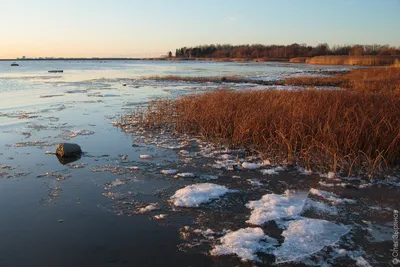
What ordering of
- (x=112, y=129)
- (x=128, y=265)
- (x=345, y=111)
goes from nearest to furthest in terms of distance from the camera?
(x=128, y=265) → (x=345, y=111) → (x=112, y=129)

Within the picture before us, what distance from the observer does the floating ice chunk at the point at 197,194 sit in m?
6.26

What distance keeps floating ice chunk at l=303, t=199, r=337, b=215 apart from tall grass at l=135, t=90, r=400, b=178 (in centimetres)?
165

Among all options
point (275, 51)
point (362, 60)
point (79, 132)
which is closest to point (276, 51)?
point (275, 51)

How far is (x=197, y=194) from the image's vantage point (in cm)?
656

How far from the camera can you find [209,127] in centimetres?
1117

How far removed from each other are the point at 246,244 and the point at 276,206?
1.47m

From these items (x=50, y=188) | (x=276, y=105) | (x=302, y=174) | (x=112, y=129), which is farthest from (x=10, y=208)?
(x=276, y=105)

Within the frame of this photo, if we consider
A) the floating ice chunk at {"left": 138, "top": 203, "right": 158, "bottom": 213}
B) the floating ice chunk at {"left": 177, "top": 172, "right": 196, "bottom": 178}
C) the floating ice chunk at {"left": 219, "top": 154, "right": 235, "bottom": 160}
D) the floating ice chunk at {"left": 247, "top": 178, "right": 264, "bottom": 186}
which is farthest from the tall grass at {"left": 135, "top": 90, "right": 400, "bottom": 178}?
the floating ice chunk at {"left": 138, "top": 203, "right": 158, "bottom": 213}

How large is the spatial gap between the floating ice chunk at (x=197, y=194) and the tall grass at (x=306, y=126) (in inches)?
89.5

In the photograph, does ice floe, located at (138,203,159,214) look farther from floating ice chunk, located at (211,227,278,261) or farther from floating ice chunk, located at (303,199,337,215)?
floating ice chunk, located at (303,199,337,215)

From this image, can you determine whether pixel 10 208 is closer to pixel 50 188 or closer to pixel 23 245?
pixel 50 188

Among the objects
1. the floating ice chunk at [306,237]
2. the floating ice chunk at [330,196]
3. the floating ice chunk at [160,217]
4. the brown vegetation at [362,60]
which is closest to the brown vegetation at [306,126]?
the floating ice chunk at [330,196]

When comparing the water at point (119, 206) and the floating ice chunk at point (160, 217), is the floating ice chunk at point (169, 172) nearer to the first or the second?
the water at point (119, 206)

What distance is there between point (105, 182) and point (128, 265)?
320cm
